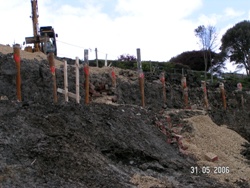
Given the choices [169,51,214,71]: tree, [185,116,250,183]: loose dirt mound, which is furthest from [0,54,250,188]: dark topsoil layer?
[169,51,214,71]: tree

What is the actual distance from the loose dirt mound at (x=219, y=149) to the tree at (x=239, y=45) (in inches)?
1183

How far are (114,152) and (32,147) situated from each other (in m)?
1.78

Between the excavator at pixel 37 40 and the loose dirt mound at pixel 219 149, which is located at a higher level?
the excavator at pixel 37 40

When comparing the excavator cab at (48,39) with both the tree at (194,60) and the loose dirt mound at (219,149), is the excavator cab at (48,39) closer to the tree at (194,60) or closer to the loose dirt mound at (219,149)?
the loose dirt mound at (219,149)

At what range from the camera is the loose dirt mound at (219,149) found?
30.1ft

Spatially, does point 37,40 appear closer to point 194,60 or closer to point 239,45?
point 194,60

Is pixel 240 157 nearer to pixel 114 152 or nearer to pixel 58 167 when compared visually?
pixel 114 152

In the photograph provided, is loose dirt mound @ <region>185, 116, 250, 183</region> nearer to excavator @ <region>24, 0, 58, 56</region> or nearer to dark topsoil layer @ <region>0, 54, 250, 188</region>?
dark topsoil layer @ <region>0, 54, 250, 188</region>

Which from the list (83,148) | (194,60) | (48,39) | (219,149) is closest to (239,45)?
(194,60)

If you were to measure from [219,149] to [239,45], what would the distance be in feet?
110

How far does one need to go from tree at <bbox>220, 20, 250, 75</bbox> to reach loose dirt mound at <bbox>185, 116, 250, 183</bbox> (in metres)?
30.0

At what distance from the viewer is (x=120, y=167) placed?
24.5ft

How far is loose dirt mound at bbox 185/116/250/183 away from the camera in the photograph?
9188mm

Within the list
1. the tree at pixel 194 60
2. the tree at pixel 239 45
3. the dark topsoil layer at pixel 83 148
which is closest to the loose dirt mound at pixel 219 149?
the dark topsoil layer at pixel 83 148
